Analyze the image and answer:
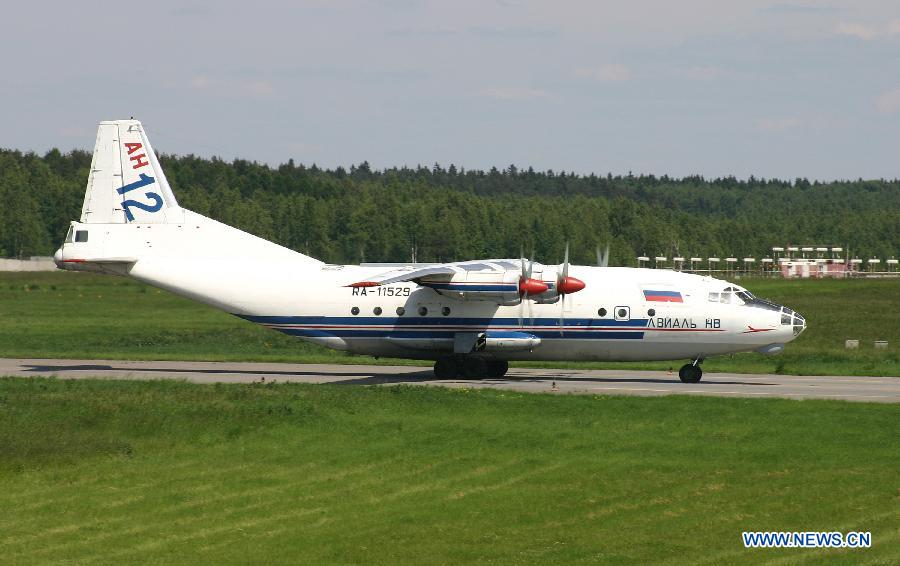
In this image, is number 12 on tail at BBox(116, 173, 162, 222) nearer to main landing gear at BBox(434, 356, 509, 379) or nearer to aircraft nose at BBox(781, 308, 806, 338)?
main landing gear at BBox(434, 356, 509, 379)

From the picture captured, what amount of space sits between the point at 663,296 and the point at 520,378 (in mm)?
5711

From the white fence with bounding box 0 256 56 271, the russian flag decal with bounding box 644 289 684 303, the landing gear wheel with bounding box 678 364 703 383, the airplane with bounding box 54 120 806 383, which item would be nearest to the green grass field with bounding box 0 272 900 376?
the landing gear wheel with bounding box 678 364 703 383

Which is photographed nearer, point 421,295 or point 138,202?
point 421,295

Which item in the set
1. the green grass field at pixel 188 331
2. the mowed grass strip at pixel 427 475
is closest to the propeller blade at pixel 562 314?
the mowed grass strip at pixel 427 475

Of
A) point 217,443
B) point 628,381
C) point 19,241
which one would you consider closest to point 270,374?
point 628,381

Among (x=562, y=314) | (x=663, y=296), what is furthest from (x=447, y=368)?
(x=663, y=296)

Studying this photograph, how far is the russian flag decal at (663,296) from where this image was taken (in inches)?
1511

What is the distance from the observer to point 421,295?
39.3 m

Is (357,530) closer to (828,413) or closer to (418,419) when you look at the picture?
(418,419)

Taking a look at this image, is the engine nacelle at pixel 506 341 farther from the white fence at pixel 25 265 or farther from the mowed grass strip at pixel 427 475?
the white fence at pixel 25 265

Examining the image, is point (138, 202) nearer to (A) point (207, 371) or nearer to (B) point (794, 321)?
(A) point (207, 371)

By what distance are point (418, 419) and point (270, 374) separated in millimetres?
13729

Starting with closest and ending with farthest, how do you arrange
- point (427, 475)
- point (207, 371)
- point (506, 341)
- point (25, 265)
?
A: 1. point (427, 475)
2. point (506, 341)
3. point (207, 371)
4. point (25, 265)

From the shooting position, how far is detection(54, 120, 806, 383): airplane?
38.2 metres
